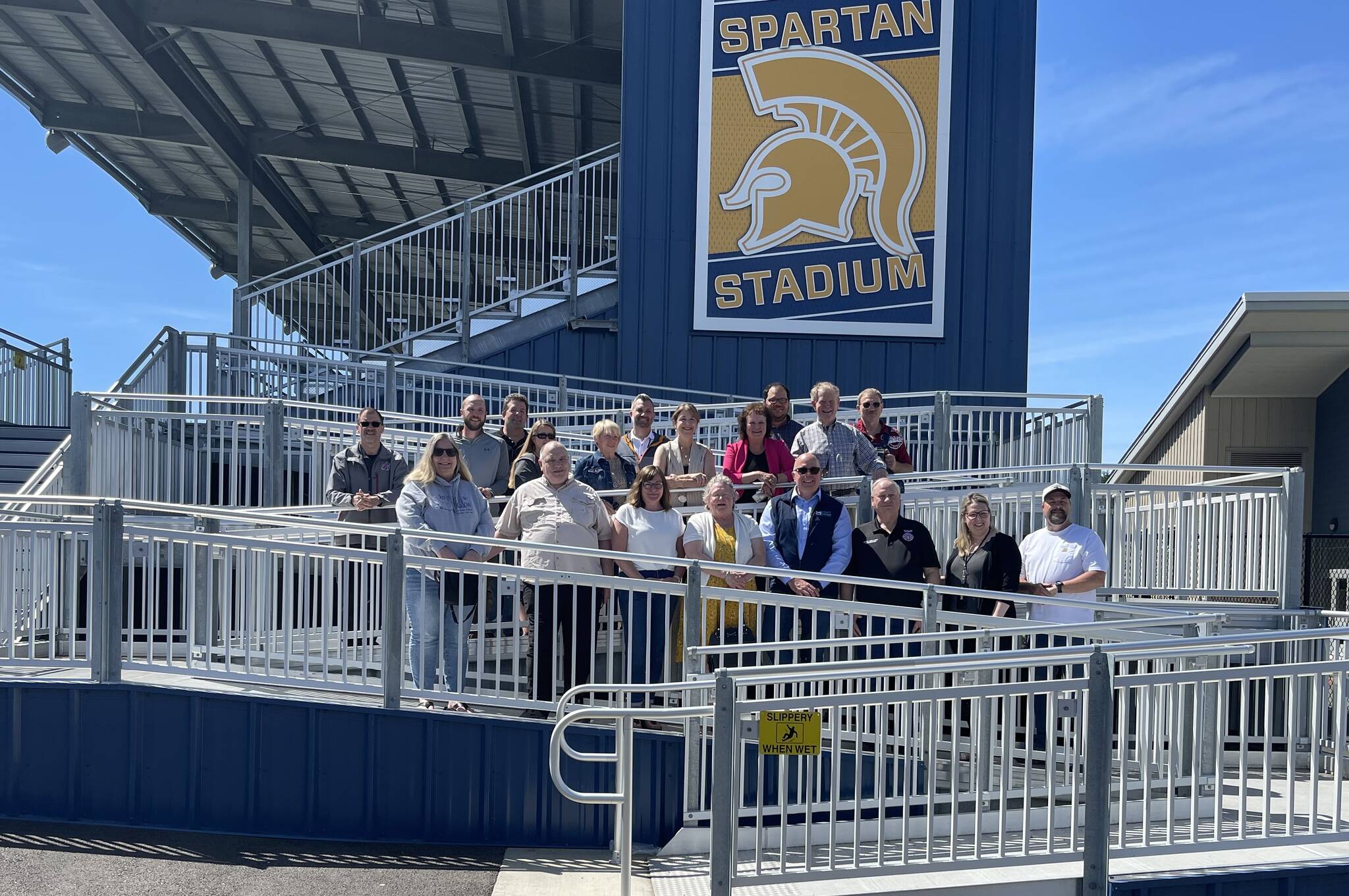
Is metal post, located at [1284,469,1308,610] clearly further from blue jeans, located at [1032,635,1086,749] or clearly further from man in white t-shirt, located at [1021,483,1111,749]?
blue jeans, located at [1032,635,1086,749]

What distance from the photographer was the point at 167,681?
697 cm

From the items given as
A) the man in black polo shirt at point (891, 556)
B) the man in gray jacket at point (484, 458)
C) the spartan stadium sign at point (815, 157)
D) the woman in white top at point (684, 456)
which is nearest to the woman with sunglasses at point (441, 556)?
the man in gray jacket at point (484, 458)

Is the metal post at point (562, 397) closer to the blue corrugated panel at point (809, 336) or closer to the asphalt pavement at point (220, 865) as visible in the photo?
the blue corrugated panel at point (809, 336)

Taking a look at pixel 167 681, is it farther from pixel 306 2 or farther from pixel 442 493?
pixel 306 2

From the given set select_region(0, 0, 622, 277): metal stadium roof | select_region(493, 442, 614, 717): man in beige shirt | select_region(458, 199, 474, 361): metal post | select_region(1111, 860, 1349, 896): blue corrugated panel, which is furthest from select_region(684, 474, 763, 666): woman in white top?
select_region(0, 0, 622, 277): metal stadium roof

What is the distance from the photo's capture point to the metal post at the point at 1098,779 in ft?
18.1

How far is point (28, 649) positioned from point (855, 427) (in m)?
6.20

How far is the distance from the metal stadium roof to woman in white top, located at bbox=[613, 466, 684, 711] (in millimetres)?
11463

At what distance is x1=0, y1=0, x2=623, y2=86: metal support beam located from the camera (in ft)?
54.7

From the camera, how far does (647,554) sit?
7289 millimetres

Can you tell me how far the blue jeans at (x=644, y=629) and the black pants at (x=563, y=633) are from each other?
0.23 meters

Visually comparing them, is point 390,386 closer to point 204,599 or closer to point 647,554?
point 204,599

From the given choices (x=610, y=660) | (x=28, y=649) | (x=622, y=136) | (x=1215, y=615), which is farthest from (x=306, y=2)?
(x=1215, y=615)

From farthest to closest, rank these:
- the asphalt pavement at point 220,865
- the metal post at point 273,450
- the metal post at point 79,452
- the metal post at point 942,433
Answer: the metal post at point 942,433 < the metal post at point 273,450 < the metal post at point 79,452 < the asphalt pavement at point 220,865
